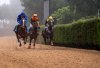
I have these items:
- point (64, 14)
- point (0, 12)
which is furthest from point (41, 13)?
point (0, 12)

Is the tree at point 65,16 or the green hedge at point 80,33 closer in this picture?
the green hedge at point 80,33

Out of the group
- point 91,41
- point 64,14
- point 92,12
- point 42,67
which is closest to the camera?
point 42,67

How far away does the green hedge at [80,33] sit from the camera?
18.5 meters

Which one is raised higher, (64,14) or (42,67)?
(64,14)

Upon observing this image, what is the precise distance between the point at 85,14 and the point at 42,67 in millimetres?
31454

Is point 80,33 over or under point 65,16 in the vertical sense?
under

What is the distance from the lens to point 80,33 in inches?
832

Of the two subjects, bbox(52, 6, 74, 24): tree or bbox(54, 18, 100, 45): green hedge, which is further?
bbox(52, 6, 74, 24): tree

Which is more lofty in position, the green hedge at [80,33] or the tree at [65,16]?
the tree at [65,16]

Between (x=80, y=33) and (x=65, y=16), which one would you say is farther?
(x=65, y=16)

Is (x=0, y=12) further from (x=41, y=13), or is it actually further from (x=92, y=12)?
(x=92, y=12)

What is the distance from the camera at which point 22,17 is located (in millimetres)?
22469

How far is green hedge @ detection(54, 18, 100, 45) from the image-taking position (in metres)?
18.5

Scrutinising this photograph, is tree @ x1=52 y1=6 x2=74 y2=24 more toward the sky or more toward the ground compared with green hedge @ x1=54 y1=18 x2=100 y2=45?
more toward the sky
